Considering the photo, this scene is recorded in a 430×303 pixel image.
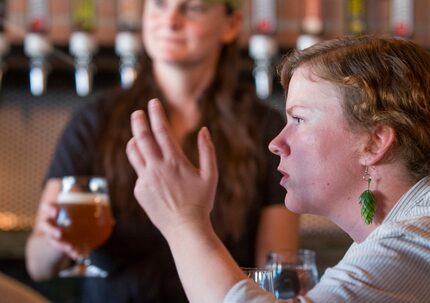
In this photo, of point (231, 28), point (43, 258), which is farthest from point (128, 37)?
point (43, 258)

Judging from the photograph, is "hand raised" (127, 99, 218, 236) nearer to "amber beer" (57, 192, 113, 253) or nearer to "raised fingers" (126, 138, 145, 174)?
"raised fingers" (126, 138, 145, 174)

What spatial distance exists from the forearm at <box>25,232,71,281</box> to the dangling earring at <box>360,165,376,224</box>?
1.16 metres

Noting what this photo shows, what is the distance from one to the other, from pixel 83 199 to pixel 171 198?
2.63ft

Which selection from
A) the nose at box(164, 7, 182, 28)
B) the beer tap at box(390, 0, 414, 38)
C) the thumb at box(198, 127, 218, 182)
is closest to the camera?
the thumb at box(198, 127, 218, 182)

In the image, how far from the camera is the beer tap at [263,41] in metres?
3.61

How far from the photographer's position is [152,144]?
4.69 ft

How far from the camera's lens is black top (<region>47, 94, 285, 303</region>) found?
227 centimetres

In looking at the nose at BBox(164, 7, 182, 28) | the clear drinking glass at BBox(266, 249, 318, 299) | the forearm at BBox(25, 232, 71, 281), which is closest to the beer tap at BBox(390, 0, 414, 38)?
the nose at BBox(164, 7, 182, 28)

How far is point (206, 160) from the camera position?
4.72 feet

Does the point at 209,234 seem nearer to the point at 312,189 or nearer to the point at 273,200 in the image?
the point at 312,189

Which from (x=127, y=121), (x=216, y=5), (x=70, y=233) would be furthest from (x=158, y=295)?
(x=216, y=5)

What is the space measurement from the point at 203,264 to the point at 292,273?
42 cm

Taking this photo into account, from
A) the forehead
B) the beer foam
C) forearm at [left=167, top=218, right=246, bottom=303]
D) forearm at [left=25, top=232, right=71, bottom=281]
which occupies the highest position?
the forehead

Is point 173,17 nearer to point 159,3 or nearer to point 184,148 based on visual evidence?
point 159,3
